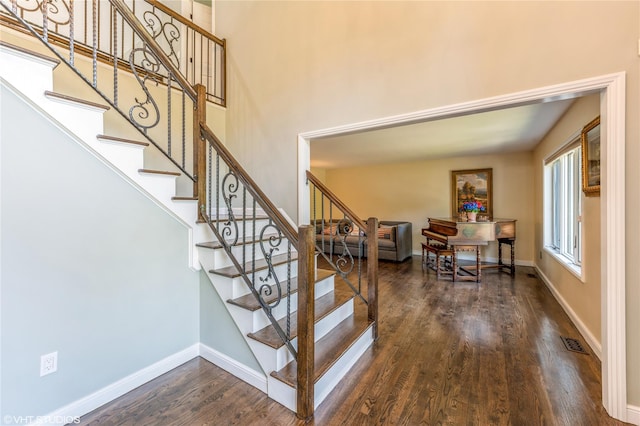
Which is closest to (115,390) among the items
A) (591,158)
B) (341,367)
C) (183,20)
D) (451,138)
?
(341,367)

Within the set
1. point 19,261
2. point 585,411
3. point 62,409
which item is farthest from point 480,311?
point 19,261

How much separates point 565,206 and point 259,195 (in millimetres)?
4080

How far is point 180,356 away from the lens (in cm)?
208

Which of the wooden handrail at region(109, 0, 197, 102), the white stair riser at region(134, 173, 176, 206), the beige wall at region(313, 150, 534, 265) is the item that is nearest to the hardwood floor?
the white stair riser at region(134, 173, 176, 206)

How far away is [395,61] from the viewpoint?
2211mm

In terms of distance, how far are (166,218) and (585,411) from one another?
303 centimetres

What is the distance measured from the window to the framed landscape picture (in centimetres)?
152

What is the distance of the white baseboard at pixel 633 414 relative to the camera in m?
1.50

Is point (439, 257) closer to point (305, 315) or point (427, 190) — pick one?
point (427, 190)

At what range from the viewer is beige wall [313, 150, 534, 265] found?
5402 millimetres

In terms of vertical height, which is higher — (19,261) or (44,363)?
(19,261)

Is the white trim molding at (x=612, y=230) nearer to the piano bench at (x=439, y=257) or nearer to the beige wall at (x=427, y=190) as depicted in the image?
the piano bench at (x=439, y=257)

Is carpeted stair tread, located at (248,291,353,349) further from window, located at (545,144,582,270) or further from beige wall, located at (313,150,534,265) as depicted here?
beige wall, located at (313,150,534,265)

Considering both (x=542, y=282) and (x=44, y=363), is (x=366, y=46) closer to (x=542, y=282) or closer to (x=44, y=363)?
(x=44, y=363)
